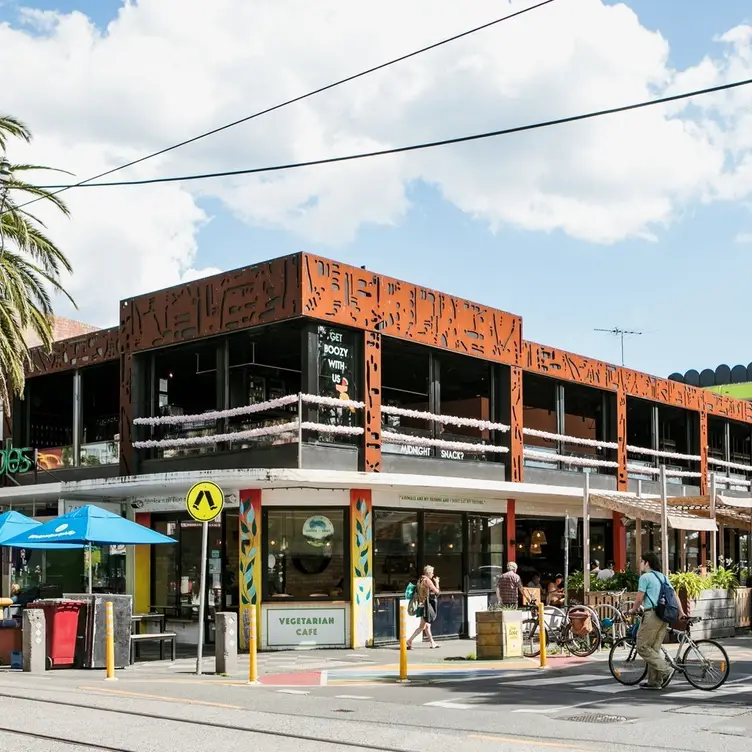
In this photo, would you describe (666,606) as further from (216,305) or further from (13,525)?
(13,525)

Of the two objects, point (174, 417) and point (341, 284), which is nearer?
point (341, 284)

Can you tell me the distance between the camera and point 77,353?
26500mm

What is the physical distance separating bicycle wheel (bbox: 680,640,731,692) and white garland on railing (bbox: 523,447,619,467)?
12.5 meters

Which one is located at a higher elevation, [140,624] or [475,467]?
[475,467]

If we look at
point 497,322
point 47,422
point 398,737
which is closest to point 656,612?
point 398,737

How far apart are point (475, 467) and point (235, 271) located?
707cm

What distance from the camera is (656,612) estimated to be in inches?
564

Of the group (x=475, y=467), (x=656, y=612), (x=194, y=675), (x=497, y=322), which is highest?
(x=497, y=322)

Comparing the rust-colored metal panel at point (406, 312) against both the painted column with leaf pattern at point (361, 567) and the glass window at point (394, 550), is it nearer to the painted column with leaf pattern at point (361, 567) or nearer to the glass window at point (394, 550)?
the painted column with leaf pattern at point (361, 567)

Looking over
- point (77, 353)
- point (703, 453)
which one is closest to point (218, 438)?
point (77, 353)

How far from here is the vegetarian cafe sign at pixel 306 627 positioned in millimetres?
21594

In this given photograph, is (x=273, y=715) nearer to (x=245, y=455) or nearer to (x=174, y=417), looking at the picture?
(x=245, y=455)

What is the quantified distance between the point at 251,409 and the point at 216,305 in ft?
8.16

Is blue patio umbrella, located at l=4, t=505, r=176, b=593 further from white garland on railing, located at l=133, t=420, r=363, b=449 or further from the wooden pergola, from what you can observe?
the wooden pergola
